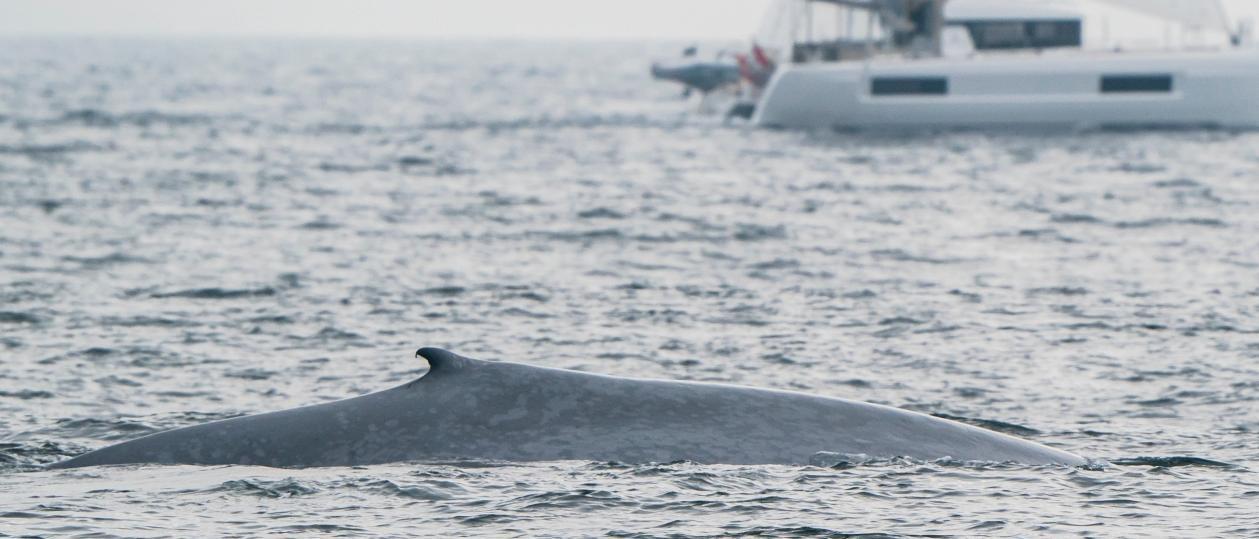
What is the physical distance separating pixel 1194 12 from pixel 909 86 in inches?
413

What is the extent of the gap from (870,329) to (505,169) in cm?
2423

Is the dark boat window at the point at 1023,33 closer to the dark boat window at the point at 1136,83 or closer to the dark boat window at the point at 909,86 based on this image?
the dark boat window at the point at 909,86

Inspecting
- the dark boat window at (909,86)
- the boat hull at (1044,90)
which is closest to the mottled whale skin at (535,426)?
the boat hull at (1044,90)

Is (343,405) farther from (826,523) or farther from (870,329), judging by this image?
(870,329)

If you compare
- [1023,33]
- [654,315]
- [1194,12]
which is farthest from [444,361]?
[1194,12]

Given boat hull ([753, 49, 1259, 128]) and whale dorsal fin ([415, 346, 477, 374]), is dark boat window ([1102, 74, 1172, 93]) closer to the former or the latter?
boat hull ([753, 49, 1259, 128])

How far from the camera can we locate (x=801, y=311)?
20.0 m

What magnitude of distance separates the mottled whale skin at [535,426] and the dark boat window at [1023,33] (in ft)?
167

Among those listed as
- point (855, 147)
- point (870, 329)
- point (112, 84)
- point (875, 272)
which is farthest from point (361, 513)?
point (112, 84)

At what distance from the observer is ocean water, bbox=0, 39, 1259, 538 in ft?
34.0

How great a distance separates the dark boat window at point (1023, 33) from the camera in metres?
59.7

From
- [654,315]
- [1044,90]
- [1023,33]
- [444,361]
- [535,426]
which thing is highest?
[1023,33]

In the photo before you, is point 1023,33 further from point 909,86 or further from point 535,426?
point 535,426

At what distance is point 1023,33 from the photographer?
60188 millimetres
